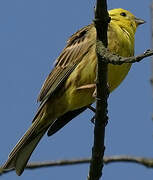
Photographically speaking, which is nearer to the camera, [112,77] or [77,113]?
[112,77]

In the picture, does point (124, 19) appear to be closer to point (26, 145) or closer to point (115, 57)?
point (26, 145)

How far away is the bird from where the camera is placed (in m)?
4.95

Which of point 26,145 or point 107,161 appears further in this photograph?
point 26,145

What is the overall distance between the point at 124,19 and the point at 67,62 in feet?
3.55

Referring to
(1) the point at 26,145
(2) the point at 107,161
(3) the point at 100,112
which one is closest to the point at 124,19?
(1) the point at 26,145

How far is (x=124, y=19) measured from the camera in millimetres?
5887

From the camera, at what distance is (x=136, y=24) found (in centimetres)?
609

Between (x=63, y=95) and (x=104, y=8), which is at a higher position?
Answer: (x=104, y=8)

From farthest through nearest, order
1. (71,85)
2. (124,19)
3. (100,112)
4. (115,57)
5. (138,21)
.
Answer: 1. (138,21)
2. (124,19)
3. (71,85)
4. (100,112)
5. (115,57)

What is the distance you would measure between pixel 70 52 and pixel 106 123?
5.82 ft

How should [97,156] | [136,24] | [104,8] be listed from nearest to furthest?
[104,8] < [97,156] < [136,24]

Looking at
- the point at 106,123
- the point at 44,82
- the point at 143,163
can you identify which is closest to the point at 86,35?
the point at 44,82

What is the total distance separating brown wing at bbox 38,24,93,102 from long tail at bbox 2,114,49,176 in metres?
0.33

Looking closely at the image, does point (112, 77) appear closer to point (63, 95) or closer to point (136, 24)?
point (63, 95)
